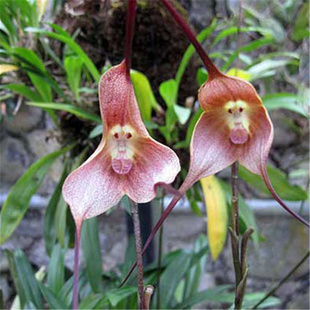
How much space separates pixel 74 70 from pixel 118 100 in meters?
0.52

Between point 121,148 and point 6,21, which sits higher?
point 6,21

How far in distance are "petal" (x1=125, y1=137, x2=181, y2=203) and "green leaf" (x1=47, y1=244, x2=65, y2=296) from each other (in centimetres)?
69

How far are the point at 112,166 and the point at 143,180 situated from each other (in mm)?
26

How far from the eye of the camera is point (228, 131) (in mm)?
325

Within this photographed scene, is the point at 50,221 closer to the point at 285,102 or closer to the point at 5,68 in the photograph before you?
the point at 5,68

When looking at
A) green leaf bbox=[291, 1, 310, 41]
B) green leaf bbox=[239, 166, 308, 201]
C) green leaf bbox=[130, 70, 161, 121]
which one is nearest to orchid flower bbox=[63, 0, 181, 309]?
green leaf bbox=[130, 70, 161, 121]

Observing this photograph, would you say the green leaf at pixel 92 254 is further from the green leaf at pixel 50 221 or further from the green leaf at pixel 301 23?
the green leaf at pixel 301 23

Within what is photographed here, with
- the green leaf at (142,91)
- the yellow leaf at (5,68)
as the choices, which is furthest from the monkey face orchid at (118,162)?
the yellow leaf at (5,68)

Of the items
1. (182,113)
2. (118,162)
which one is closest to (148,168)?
(118,162)

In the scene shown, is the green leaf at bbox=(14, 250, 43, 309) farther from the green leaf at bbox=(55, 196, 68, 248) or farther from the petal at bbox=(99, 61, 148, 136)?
the petal at bbox=(99, 61, 148, 136)

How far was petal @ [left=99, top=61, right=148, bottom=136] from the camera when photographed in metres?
0.28

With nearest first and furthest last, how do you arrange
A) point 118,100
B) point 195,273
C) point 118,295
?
1. point 118,100
2. point 118,295
3. point 195,273

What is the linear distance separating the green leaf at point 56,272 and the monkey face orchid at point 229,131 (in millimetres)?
699

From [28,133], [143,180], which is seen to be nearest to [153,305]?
[143,180]
